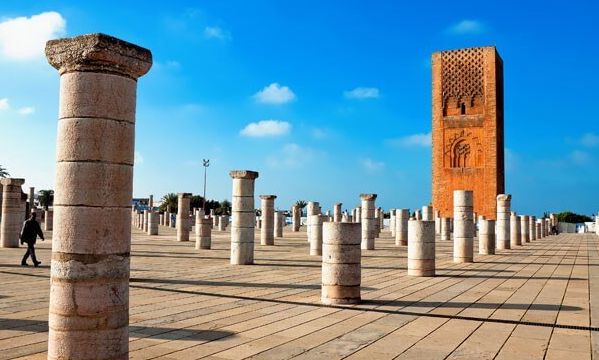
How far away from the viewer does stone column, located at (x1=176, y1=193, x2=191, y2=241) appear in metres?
23.5

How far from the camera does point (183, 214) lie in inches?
933

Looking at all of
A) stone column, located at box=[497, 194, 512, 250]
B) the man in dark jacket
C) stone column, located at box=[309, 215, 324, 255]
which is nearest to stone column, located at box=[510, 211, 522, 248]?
stone column, located at box=[497, 194, 512, 250]

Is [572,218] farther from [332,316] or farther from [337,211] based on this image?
[332,316]

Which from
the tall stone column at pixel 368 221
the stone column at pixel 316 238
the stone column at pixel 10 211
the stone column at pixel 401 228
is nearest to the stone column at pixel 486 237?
the tall stone column at pixel 368 221

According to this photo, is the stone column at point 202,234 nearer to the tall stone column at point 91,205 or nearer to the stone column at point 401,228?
the stone column at point 401,228

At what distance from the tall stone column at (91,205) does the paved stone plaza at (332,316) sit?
85cm

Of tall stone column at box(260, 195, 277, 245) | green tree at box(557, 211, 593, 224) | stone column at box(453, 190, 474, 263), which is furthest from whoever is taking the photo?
green tree at box(557, 211, 593, 224)

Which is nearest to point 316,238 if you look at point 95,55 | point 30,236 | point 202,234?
point 202,234

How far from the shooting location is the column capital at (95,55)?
14.1 feet

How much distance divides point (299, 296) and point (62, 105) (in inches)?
202

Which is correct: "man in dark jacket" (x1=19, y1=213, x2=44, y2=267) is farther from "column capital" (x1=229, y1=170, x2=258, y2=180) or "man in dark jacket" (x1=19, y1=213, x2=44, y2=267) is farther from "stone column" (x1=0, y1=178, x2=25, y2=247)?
"stone column" (x1=0, y1=178, x2=25, y2=247)

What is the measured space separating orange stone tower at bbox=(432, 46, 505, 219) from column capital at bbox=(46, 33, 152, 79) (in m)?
45.0

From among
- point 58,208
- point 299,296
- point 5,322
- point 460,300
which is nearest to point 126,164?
point 58,208

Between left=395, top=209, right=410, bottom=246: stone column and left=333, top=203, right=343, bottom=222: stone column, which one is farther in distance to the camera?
left=333, top=203, right=343, bottom=222: stone column
